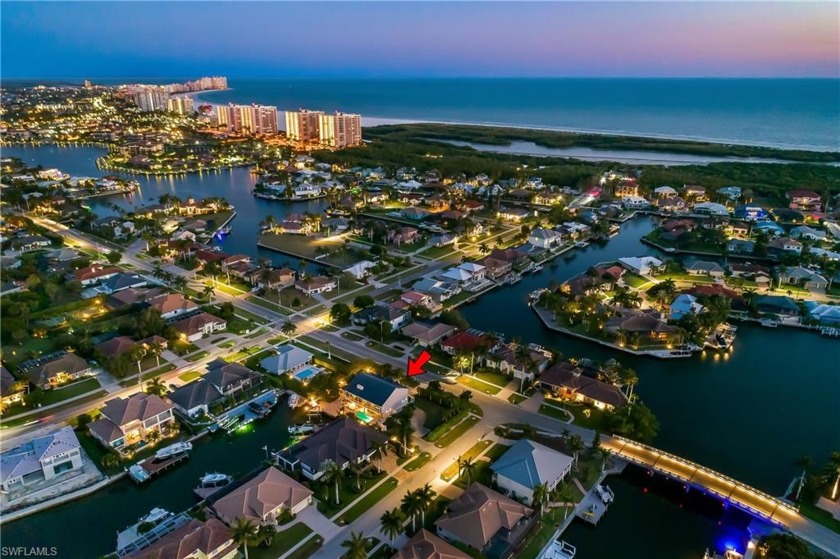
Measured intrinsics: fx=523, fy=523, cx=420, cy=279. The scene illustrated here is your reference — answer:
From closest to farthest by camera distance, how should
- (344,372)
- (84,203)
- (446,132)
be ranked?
(344,372)
(84,203)
(446,132)

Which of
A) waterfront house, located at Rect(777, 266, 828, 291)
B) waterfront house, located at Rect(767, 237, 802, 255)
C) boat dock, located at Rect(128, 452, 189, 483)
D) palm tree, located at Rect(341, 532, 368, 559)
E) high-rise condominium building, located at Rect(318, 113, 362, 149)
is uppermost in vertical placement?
high-rise condominium building, located at Rect(318, 113, 362, 149)

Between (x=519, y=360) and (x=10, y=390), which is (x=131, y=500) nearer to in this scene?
(x=10, y=390)

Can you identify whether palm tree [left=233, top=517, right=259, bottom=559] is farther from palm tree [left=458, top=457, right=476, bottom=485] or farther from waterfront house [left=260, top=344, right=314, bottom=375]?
waterfront house [left=260, top=344, right=314, bottom=375]

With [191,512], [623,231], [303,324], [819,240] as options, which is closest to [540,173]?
[623,231]

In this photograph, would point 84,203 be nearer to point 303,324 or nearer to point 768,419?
point 303,324

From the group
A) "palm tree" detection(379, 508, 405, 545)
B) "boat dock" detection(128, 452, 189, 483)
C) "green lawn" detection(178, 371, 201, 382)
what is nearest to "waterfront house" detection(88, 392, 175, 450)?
"boat dock" detection(128, 452, 189, 483)

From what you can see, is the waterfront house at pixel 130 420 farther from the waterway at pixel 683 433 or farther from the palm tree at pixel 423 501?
the palm tree at pixel 423 501
